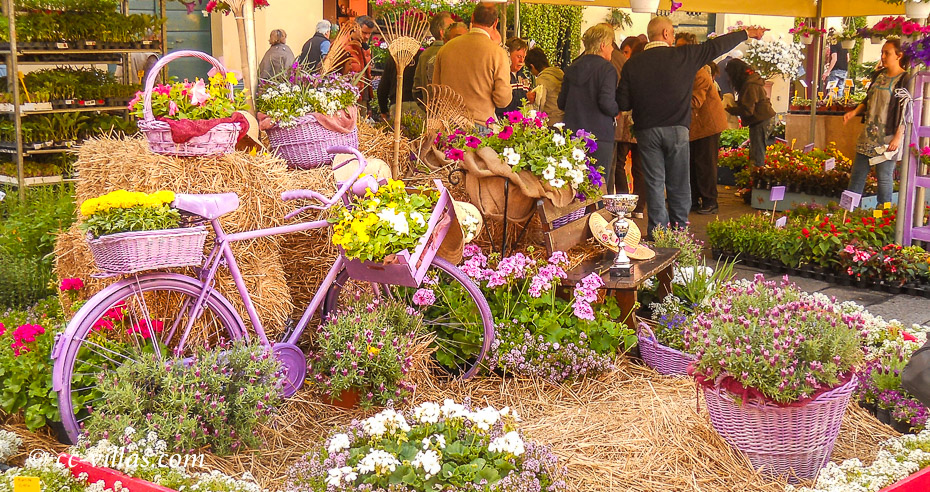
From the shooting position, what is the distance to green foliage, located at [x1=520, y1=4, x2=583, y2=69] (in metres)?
18.2

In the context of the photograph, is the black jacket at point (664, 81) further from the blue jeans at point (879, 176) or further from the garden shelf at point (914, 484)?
the garden shelf at point (914, 484)

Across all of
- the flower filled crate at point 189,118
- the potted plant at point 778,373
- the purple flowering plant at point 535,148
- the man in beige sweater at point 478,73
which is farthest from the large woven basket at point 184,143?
the man in beige sweater at point 478,73

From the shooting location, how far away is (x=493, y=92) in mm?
6672

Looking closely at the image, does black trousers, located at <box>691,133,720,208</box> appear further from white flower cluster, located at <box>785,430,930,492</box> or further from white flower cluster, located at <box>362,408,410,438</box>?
white flower cluster, located at <box>362,408,410,438</box>

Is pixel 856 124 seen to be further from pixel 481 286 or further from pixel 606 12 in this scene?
pixel 606 12

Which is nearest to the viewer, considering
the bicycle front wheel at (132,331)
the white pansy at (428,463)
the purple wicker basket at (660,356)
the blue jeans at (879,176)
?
the white pansy at (428,463)

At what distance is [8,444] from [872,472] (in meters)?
3.16

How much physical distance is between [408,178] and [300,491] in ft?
8.35

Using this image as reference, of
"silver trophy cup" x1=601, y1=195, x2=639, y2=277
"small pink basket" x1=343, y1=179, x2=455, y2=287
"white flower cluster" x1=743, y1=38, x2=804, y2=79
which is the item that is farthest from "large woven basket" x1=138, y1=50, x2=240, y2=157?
"white flower cluster" x1=743, y1=38, x2=804, y2=79

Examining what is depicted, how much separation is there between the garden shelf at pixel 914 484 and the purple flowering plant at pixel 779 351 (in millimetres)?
392

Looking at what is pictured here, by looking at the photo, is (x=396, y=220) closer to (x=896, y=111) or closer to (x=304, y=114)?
(x=304, y=114)

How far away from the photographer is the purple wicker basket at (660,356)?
4.65 metres

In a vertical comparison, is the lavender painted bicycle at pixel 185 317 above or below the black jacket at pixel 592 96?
below

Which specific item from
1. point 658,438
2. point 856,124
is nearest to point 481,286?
point 658,438
